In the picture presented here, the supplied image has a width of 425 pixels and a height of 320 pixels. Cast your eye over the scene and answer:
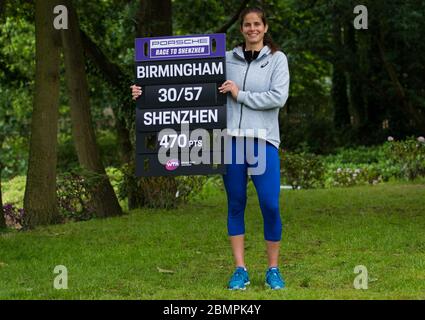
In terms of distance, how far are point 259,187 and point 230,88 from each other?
2.55ft

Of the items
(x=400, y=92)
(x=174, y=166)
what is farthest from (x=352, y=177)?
(x=174, y=166)

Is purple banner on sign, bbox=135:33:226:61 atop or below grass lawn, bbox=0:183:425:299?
atop

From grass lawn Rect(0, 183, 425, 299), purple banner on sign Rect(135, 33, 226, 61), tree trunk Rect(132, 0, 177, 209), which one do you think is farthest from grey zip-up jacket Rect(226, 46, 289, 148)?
tree trunk Rect(132, 0, 177, 209)

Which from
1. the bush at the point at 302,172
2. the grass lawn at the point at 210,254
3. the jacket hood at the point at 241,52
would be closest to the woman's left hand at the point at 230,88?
the jacket hood at the point at 241,52

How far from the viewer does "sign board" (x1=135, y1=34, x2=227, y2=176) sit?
235 inches

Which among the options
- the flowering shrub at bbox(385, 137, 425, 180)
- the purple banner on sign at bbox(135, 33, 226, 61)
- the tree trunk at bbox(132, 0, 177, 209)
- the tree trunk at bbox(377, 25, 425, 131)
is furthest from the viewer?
the tree trunk at bbox(377, 25, 425, 131)

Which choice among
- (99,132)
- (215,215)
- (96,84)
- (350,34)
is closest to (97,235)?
(215,215)

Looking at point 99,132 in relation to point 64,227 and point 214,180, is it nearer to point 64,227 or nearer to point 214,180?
point 214,180

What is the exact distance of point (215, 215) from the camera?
1164 cm

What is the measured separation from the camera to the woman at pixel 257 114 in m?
5.70

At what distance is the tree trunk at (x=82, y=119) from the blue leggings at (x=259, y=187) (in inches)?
273

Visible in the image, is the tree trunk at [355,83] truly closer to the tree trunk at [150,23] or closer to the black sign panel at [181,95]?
the tree trunk at [150,23]

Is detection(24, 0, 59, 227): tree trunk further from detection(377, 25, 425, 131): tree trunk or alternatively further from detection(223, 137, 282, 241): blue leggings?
detection(377, 25, 425, 131): tree trunk

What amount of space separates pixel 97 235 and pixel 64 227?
3.36 ft
